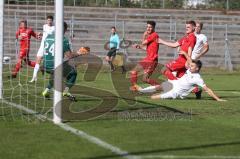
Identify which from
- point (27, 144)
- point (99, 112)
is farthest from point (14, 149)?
point (99, 112)

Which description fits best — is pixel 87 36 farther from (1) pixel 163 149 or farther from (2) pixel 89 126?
(1) pixel 163 149

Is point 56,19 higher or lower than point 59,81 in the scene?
higher

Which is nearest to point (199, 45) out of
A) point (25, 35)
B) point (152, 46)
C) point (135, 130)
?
point (152, 46)

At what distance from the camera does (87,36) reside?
3841 cm

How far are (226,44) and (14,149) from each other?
91.8 ft

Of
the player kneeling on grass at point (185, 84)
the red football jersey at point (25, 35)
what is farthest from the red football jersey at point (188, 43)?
the red football jersey at point (25, 35)

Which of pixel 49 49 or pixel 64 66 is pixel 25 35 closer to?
pixel 49 49

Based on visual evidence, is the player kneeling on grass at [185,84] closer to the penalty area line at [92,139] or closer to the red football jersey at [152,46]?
the red football jersey at [152,46]

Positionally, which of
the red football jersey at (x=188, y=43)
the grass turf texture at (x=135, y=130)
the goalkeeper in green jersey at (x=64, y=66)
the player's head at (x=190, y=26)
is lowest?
the grass turf texture at (x=135, y=130)

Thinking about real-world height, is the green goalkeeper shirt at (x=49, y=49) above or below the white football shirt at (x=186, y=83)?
above

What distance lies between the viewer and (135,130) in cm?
1030

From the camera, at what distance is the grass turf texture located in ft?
27.5

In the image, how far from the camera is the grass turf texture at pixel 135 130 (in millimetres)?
8367

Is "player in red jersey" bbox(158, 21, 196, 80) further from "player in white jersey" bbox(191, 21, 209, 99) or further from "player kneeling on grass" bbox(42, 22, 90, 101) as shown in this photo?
"player kneeling on grass" bbox(42, 22, 90, 101)
